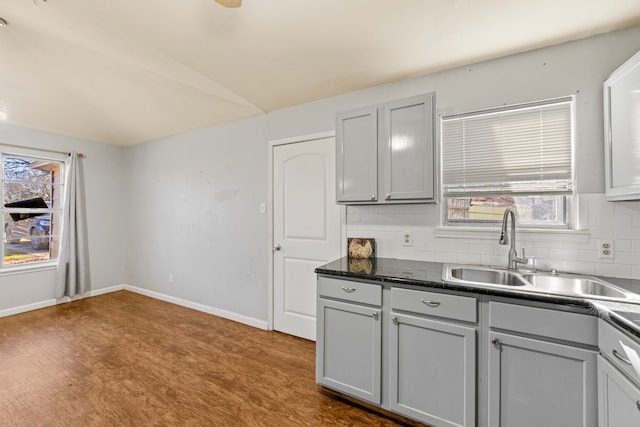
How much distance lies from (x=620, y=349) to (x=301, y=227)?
2.43 m

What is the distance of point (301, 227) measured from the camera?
3.08 metres

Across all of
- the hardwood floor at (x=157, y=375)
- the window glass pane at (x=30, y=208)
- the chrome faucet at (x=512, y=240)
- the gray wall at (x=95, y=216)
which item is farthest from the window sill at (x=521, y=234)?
the window glass pane at (x=30, y=208)

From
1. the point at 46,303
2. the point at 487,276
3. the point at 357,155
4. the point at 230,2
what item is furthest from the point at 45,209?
the point at 487,276

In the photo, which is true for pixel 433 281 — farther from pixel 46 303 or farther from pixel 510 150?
pixel 46 303

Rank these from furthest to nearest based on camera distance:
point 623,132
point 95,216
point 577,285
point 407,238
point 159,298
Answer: point 95,216
point 159,298
point 407,238
point 577,285
point 623,132

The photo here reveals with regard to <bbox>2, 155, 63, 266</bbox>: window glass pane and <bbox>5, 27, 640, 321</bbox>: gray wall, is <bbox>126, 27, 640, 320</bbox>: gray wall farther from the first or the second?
<bbox>2, 155, 63, 266</bbox>: window glass pane

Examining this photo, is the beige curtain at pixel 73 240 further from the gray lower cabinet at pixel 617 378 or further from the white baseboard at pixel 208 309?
the gray lower cabinet at pixel 617 378

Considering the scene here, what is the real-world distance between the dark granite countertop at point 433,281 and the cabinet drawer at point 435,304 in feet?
0.19

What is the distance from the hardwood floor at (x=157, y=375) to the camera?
74.3 inches

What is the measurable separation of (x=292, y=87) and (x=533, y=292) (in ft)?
8.09

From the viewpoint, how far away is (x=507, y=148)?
215cm

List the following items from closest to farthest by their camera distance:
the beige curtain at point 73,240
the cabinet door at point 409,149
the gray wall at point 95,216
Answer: the cabinet door at point 409,149, the gray wall at point 95,216, the beige curtain at point 73,240

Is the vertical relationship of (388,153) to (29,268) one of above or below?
above

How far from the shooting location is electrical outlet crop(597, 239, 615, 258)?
182 cm
